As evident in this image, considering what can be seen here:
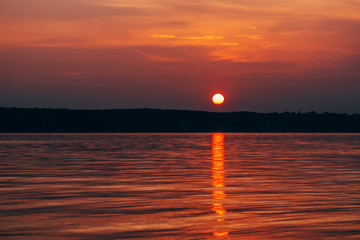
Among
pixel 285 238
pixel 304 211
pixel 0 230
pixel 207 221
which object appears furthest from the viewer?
pixel 304 211

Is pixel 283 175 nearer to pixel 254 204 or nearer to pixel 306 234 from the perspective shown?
pixel 254 204

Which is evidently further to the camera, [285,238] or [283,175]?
[283,175]

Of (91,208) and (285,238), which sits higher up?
(91,208)

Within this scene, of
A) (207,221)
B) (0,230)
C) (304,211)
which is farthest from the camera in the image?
(304,211)

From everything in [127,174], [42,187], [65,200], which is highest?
[127,174]

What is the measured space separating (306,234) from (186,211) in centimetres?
485

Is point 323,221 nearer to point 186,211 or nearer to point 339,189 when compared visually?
point 186,211

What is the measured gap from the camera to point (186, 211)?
63.7 feet

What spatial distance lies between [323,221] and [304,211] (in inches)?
72.9

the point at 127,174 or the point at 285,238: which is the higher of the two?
the point at 127,174

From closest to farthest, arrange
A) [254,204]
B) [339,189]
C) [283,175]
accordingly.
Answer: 1. [254,204]
2. [339,189]
3. [283,175]

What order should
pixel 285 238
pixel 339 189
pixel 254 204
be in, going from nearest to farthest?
pixel 285 238, pixel 254 204, pixel 339 189

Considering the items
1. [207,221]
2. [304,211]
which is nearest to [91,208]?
[207,221]

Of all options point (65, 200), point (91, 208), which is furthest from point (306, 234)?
point (65, 200)
